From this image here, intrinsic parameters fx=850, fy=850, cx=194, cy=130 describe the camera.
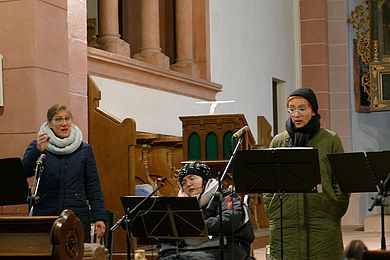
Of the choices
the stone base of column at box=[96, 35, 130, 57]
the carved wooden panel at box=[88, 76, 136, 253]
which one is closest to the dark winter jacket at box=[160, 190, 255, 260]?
the carved wooden panel at box=[88, 76, 136, 253]

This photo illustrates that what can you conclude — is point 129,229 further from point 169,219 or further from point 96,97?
point 96,97

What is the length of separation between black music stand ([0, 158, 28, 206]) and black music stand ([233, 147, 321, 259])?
1381 mm

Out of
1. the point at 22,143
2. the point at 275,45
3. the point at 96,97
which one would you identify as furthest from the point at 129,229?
the point at 275,45

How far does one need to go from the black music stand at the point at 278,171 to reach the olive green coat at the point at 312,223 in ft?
0.21

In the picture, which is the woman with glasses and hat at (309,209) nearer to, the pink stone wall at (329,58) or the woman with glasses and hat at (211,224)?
the woman with glasses and hat at (211,224)

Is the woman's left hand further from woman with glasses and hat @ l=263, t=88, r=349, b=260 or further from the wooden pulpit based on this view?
woman with glasses and hat @ l=263, t=88, r=349, b=260

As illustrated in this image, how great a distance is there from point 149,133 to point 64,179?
4.67 meters

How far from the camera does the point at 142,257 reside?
7352 mm

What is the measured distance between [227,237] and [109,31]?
4.93 meters

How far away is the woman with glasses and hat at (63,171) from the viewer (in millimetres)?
5793

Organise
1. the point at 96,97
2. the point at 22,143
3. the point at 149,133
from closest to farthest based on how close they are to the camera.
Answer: the point at 22,143 < the point at 96,97 < the point at 149,133

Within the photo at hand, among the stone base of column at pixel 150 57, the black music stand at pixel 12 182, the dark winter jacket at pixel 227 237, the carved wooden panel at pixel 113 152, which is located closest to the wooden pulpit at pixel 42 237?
the black music stand at pixel 12 182

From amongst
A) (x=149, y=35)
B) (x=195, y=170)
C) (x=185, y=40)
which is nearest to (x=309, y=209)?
(x=195, y=170)

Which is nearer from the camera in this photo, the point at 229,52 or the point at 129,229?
the point at 129,229
